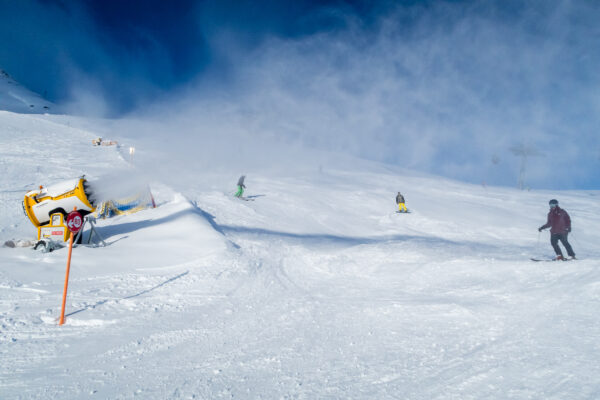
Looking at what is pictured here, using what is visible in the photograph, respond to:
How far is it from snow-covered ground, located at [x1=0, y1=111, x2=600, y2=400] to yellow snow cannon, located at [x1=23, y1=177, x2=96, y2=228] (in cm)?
133

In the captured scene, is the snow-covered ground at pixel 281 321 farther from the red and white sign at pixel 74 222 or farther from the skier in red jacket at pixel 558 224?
the skier in red jacket at pixel 558 224

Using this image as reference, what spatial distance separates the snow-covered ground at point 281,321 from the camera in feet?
12.5

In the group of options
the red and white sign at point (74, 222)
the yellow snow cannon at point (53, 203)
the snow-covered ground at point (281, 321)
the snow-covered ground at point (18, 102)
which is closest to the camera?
the snow-covered ground at point (281, 321)

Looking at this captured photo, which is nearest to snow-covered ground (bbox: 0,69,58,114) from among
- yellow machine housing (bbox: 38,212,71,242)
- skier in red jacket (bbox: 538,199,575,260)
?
yellow machine housing (bbox: 38,212,71,242)

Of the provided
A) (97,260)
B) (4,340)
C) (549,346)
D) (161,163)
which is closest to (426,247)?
(549,346)

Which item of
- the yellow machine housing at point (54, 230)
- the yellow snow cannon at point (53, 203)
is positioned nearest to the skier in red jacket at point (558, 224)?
the yellow snow cannon at point (53, 203)

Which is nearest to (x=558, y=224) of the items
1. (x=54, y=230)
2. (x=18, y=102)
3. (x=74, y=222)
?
(x=74, y=222)

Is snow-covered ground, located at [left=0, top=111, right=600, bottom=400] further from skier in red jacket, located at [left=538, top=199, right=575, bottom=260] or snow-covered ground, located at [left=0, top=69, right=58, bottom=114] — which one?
snow-covered ground, located at [left=0, top=69, right=58, bottom=114]

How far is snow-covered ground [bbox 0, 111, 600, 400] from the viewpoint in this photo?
3811mm

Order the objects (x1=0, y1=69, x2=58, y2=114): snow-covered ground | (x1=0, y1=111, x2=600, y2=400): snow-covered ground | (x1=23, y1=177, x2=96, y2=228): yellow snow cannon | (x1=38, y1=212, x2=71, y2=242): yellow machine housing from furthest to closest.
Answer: (x1=0, y1=69, x2=58, y2=114): snow-covered ground → (x1=23, y1=177, x2=96, y2=228): yellow snow cannon → (x1=38, y1=212, x2=71, y2=242): yellow machine housing → (x1=0, y1=111, x2=600, y2=400): snow-covered ground

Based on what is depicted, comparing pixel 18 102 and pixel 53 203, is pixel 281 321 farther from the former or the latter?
pixel 18 102

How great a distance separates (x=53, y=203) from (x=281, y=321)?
28.4 feet

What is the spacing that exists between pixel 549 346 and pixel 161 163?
37.2 meters

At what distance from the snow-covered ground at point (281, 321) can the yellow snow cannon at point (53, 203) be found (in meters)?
1.33
